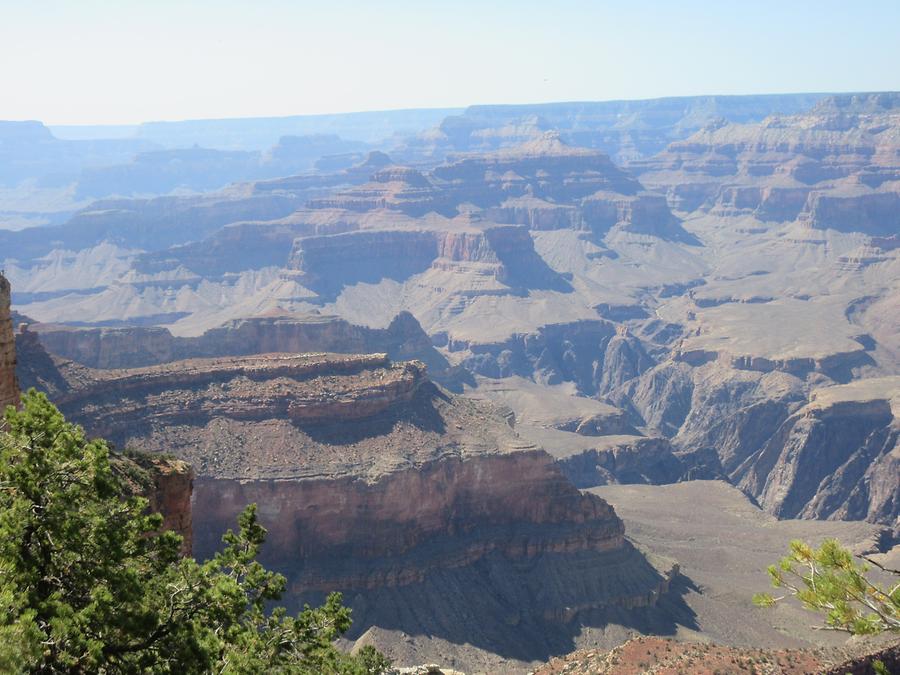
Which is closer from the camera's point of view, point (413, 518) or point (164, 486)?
point (164, 486)

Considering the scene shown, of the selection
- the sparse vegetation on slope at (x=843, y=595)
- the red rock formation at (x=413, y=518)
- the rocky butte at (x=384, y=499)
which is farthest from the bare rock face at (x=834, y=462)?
the sparse vegetation on slope at (x=843, y=595)

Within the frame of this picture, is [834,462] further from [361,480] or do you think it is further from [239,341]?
[361,480]

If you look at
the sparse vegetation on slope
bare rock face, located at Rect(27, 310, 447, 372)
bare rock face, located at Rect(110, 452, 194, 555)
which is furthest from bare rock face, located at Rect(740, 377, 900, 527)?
the sparse vegetation on slope

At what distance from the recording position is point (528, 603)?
67.3 metres

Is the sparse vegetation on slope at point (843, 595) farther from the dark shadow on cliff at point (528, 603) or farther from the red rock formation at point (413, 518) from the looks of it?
the red rock formation at point (413, 518)

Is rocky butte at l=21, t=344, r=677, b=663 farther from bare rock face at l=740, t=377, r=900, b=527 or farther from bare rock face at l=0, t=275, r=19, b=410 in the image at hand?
bare rock face at l=740, t=377, r=900, b=527

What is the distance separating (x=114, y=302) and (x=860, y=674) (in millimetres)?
170805

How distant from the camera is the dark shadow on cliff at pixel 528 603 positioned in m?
63.3

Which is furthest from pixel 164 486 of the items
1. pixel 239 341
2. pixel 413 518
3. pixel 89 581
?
pixel 239 341

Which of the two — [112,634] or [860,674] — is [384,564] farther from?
[112,634]

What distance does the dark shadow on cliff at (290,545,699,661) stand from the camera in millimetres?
63281

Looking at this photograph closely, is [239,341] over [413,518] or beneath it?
over

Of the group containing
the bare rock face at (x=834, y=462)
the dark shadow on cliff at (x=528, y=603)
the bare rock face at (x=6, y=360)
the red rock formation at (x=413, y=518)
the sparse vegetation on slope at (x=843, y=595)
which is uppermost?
the bare rock face at (x=6, y=360)

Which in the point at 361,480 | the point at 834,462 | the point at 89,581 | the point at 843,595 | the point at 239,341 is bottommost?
the point at 834,462
